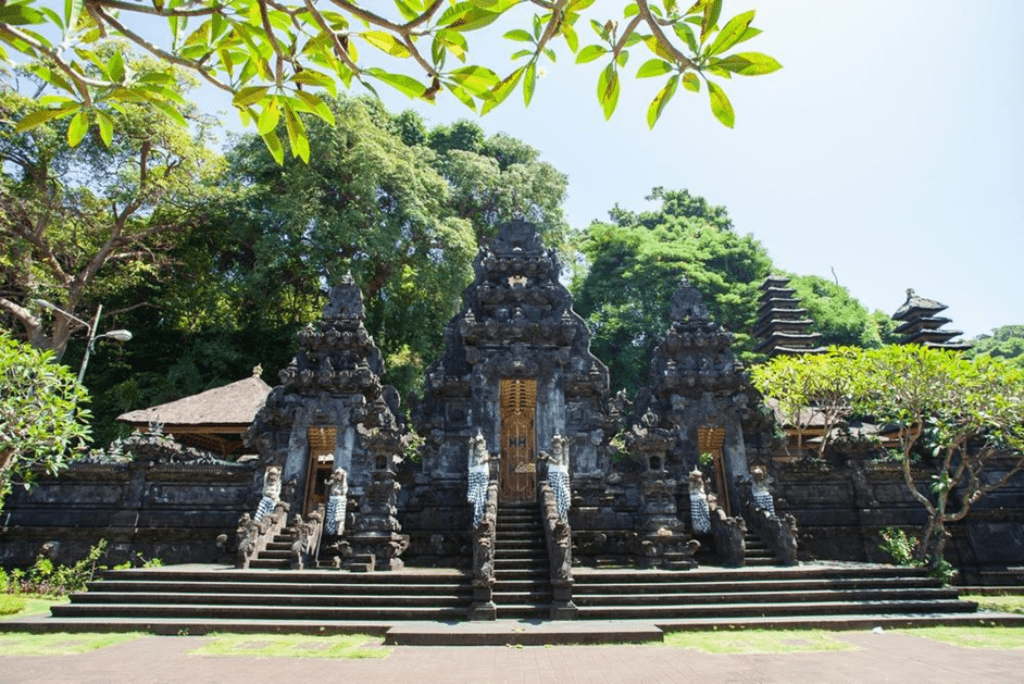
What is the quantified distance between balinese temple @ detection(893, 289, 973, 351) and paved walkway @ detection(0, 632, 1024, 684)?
18.1m

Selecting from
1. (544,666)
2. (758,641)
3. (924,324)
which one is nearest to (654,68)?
(544,666)

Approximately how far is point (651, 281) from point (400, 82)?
2742 centimetres

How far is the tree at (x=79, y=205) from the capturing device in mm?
19531

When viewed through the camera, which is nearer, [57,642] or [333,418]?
[57,642]

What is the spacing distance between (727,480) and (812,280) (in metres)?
23.5

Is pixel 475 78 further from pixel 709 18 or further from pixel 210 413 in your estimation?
pixel 210 413

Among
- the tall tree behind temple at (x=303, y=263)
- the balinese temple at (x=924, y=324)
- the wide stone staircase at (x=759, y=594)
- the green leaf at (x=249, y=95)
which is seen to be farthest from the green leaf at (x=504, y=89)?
the balinese temple at (x=924, y=324)

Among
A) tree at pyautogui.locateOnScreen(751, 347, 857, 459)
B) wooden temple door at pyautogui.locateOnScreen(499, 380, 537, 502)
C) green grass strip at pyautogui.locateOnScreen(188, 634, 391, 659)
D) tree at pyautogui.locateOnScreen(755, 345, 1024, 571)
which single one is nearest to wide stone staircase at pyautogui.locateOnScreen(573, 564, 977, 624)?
tree at pyautogui.locateOnScreen(755, 345, 1024, 571)

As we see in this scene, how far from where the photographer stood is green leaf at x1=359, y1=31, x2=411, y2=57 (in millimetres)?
2430

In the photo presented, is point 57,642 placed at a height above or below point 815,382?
below

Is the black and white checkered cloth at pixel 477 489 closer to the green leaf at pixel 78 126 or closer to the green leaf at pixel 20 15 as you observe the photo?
the green leaf at pixel 78 126

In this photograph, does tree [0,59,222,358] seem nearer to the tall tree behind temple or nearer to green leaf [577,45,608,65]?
the tall tree behind temple

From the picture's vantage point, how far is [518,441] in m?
15.5

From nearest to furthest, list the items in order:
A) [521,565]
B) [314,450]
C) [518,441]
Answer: [521,565], [314,450], [518,441]
